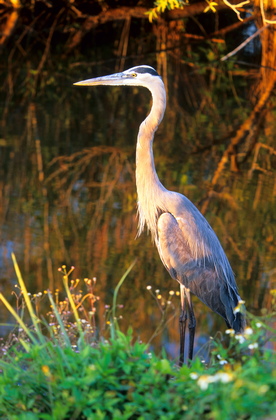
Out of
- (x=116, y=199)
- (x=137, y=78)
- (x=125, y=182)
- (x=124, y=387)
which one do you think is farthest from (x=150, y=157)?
(x=125, y=182)

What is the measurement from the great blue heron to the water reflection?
0.32 metres

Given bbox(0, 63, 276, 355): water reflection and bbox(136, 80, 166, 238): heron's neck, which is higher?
bbox(136, 80, 166, 238): heron's neck

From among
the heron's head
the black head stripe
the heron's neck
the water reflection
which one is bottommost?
the water reflection

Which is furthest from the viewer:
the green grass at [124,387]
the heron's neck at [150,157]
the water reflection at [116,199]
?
the water reflection at [116,199]

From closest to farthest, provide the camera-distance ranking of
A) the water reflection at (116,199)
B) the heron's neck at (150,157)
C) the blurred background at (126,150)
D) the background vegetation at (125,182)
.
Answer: the background vegetation at (125,182)
the heron's neck at (150,157)
the water reflection at (116,199)
the blurred background at (126,150)

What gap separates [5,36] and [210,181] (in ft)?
27.6

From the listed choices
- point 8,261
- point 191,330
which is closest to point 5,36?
point 8,261

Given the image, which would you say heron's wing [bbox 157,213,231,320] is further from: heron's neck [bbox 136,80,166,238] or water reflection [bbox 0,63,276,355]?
water reflection [bbox 0,63,276,355]

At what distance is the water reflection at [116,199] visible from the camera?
274 inches

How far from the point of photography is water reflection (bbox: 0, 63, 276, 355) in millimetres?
6971

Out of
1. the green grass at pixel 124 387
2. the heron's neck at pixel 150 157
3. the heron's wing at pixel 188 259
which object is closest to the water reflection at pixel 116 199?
the heron's wing at pixel 188 259

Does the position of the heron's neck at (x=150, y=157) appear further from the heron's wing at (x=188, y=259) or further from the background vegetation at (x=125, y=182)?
the background vegetation at (x=125, y=182)

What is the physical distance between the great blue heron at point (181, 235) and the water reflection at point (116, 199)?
12.8 inches

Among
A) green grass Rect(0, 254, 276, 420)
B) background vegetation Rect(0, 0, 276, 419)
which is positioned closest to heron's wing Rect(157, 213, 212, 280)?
background vegetation Rect(0, 0, 276, 419)
